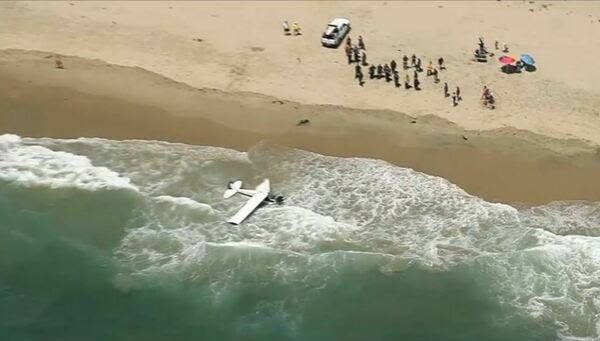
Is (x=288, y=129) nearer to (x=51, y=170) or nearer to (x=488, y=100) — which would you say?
(x=488, y=100)

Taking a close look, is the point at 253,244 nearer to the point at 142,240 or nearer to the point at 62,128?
the point at 142,240

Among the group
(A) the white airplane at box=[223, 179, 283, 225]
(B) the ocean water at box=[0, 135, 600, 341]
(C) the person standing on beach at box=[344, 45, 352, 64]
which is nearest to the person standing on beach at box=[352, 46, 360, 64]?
(C) the person standing on beach at box=[344, 45, 352, 64]

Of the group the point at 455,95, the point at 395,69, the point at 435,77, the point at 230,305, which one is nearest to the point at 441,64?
the point at 435,77

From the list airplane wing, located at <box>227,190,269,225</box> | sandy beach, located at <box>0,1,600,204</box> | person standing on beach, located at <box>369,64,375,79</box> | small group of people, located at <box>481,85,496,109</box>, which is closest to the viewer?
airplane wing, located at <box>227,190,269,225</box>

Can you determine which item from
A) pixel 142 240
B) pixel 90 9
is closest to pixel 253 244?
pixel 142 240

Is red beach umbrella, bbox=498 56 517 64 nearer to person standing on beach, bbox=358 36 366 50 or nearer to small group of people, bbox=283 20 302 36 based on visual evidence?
person standing on beach, bbox=358 36 366 50

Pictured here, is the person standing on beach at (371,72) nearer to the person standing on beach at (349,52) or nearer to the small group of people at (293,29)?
the person standing on beach at (349,52)
